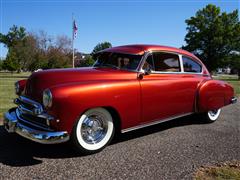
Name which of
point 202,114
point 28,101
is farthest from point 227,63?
point 28,101

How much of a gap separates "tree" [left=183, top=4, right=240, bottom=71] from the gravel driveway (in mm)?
39643

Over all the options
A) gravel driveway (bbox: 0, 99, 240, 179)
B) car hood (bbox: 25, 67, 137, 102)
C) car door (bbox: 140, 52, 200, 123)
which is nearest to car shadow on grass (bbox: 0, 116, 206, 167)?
gravel driveway (bbox: 0, 99, 240, 179)

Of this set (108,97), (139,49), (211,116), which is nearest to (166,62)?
(139,49)

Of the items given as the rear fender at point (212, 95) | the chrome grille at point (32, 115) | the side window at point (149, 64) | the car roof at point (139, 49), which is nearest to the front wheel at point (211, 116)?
the rear fender at point (212, 95)

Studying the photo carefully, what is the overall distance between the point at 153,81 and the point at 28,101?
1.97m

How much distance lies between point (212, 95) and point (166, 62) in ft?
4.30

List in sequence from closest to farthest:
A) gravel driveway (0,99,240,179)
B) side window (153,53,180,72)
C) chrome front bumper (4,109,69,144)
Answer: gravel driveway (0,99,240,179) < chrome front bumper (4,109,69,144) < side window (153,53,180,72)

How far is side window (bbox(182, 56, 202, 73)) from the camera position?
5486 mm

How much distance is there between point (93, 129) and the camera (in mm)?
3949

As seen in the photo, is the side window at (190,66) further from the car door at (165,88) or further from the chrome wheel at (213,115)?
the chrome wheel at (213,115)

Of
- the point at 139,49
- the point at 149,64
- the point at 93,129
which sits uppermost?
the point at 139,49

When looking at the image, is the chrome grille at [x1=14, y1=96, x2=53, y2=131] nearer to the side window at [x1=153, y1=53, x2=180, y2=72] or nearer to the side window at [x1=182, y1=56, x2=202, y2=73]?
the side window at [x1=153, y1=53, x2=180, y2=72]

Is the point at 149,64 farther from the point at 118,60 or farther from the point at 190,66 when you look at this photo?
the point at 190,66

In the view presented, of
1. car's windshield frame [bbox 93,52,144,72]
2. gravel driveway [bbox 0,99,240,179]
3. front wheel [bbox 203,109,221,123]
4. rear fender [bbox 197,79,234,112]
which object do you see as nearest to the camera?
gravel driveway [bbox 0,99,240,179]
